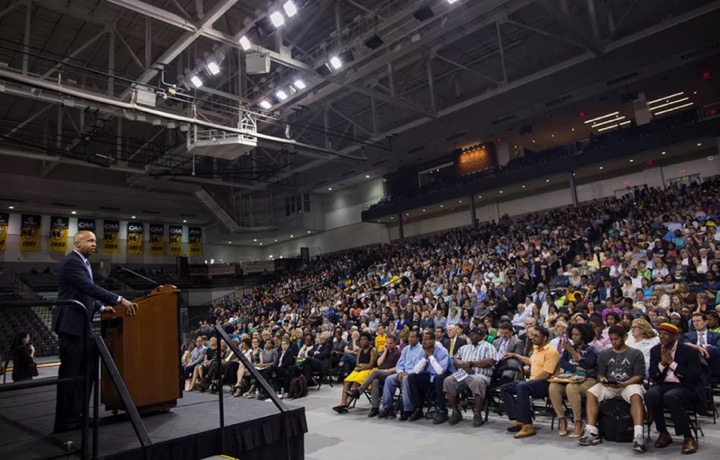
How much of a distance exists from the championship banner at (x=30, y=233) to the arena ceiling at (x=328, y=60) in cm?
318

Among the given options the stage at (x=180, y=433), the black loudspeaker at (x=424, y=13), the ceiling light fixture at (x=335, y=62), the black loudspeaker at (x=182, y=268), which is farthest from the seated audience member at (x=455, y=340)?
the black loudspeaker at (x=182, y=268)

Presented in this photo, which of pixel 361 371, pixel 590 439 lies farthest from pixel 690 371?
pixel 361 371

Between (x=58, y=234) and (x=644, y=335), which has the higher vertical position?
(x=58, y=234)

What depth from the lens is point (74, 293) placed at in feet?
11.5

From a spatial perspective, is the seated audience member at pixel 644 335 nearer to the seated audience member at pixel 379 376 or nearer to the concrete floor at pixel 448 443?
the concrete floor at pixel 448 443

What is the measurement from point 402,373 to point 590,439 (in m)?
2.70

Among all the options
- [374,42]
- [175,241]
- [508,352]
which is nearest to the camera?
[508,352]

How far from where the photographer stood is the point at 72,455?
2701 millimetres

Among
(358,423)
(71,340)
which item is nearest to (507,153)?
(358,423)

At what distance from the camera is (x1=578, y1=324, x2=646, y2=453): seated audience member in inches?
181

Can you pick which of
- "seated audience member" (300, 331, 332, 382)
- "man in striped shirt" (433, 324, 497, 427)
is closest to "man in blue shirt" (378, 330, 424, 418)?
"man in striped shirt" (433, 324, 497, 427)

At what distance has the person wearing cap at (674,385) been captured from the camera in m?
4.29

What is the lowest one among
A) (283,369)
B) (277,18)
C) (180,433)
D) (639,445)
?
(639,445)

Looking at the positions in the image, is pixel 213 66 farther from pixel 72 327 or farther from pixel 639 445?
pixel 639 445
